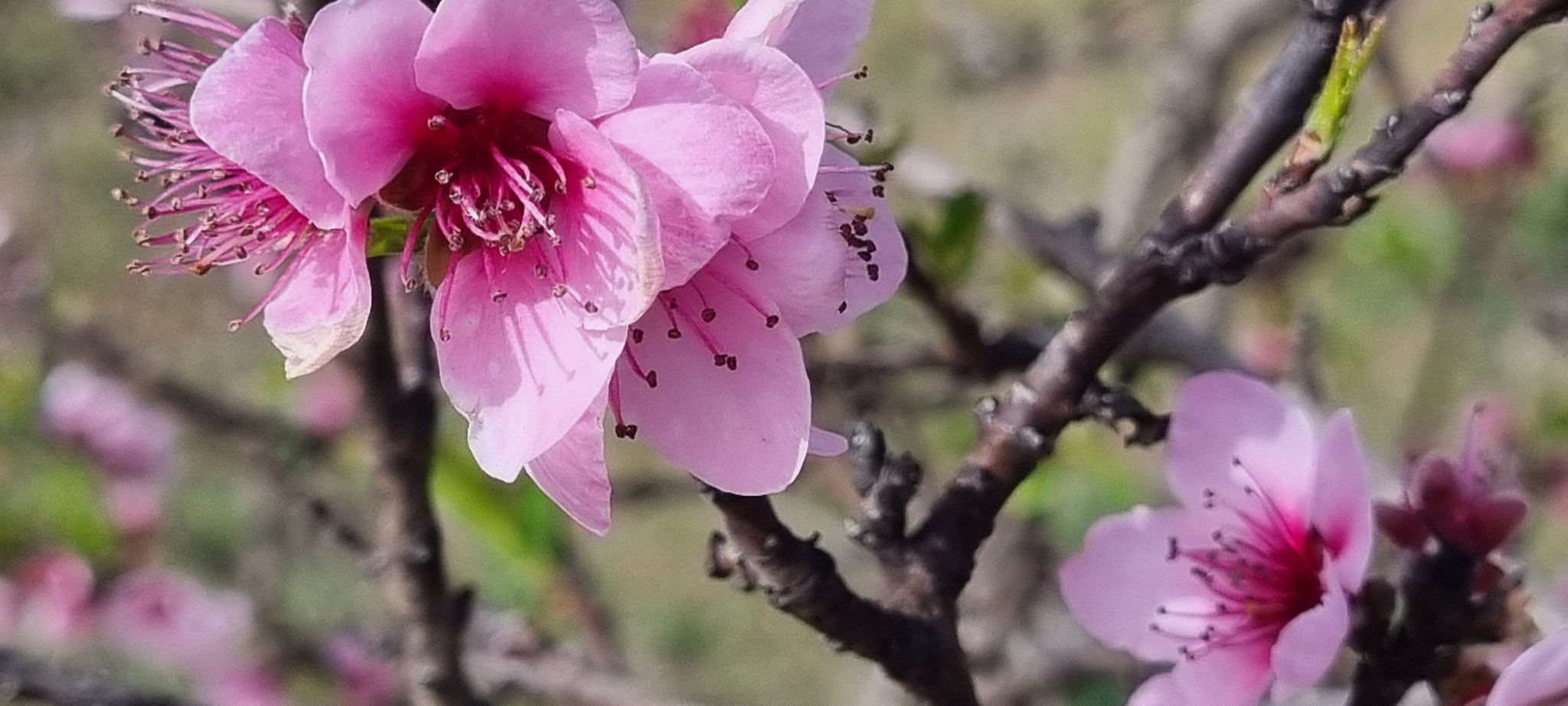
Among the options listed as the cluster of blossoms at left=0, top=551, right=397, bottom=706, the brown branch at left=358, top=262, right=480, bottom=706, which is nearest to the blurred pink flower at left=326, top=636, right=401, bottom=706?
the cluster of blossoms at left=0, top=551, right=397, bottom=706

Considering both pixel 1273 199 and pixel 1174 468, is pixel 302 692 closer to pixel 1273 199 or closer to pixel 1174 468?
pixel 1174 468

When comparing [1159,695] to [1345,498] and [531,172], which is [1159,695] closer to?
[1345,498]

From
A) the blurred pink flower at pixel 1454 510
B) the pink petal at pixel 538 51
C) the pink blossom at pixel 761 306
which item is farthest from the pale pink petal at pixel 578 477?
the blurred pink flower at pixel 1454 510

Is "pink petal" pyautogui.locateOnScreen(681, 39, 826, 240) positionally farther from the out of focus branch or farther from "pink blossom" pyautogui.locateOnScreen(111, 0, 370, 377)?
the out of focus branch

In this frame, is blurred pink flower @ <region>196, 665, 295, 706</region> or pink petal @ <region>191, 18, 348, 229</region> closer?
pink petal @ <region>191, 18, 348, 229</region>

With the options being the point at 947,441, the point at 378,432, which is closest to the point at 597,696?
the point at 378,432

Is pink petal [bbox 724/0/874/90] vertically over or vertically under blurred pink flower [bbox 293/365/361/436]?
over
